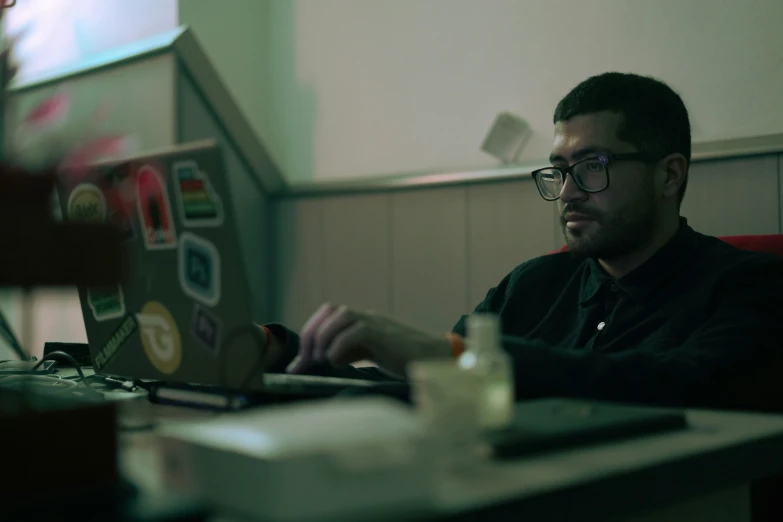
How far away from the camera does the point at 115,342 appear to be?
1.08m

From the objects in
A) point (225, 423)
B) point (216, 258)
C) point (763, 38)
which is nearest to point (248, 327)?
point (216, 258)

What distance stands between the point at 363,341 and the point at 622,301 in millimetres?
719

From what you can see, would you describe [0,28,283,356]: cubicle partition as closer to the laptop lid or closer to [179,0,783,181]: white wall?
[179,0,783,181]: white wall

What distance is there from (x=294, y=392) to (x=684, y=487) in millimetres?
407

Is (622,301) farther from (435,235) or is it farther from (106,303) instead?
(435,235)

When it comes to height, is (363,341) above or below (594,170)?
below

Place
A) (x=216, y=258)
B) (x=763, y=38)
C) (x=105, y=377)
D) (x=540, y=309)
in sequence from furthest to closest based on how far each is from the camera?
(x=763, y=38), (x=540, y=309), (x=105, y=377), (x=216, y=258)

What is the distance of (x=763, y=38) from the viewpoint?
1849 mm

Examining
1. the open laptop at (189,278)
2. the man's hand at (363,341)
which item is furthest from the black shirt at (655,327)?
the open laptop at (189,278)

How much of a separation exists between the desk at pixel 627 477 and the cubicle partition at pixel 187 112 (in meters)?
1.93

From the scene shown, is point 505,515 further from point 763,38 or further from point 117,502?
point 763,38

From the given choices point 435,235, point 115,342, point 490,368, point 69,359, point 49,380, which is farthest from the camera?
point 435,235

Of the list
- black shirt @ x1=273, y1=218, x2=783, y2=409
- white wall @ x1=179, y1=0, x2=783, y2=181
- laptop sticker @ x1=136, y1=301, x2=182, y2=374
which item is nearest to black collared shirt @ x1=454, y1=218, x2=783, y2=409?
black shirt @ x1=273, y1=218, x2=783, y2=409

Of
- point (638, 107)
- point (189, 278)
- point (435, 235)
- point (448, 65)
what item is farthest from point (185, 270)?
point (448, 65)
